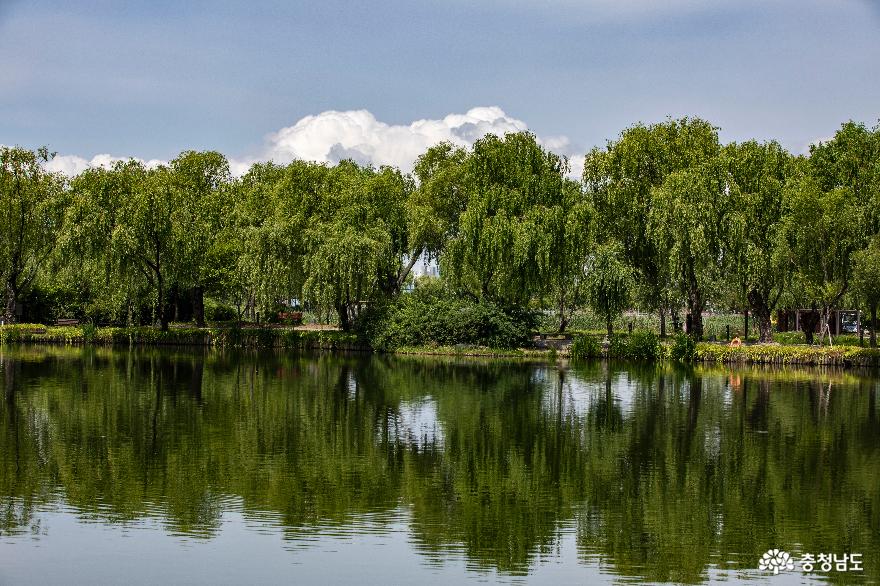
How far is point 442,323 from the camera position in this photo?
44281 mm

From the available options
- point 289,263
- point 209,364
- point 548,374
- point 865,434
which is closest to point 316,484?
point 865,434

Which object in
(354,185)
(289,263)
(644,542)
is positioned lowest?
(644,542)

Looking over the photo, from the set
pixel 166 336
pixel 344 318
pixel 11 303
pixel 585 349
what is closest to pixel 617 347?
pixel 585 349

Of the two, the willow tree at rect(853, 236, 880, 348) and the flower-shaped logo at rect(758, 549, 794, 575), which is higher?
the willow tree at rect(853, 236, 880, 348)

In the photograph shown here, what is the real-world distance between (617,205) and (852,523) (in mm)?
33709

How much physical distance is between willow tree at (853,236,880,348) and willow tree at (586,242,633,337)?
30.6 ft

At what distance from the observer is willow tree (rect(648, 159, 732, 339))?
139 feet

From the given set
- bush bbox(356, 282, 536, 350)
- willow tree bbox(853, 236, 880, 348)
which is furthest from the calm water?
bush bbox(356, 282, 536, 350)

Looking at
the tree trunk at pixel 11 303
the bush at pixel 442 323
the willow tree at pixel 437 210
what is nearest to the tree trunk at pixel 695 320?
the bush at pixel 442 323

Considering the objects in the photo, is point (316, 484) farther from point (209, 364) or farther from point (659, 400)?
point (209, 364)

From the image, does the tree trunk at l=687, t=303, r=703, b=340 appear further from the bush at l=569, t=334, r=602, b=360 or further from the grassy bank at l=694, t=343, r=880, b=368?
the bush at l=569, t=334, r=602, b=360

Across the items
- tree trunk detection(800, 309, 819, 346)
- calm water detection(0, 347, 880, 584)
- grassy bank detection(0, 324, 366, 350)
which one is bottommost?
calm water detection(0, 347, 880, 584)

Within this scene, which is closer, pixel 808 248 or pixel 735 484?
pixel 735 484

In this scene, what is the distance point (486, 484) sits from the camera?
622 inches
